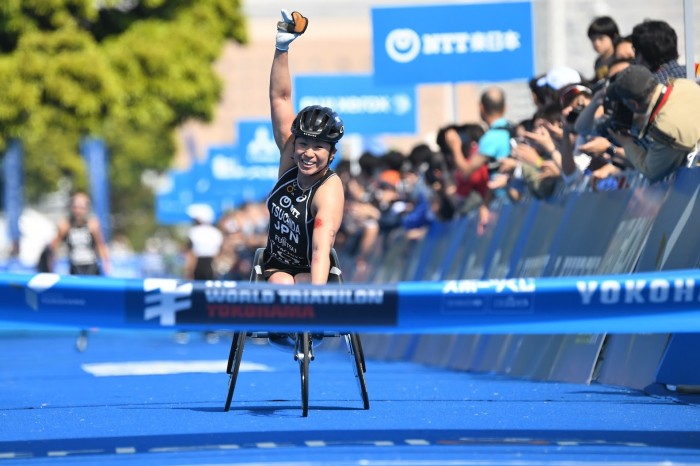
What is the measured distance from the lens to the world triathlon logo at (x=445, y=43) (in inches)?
761

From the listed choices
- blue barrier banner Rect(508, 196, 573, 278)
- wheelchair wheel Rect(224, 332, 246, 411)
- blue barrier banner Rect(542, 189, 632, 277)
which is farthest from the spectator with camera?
wheelchair wheel Rect(224, 332, 246, 411)

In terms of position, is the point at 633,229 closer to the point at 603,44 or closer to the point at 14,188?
the point at 603,44

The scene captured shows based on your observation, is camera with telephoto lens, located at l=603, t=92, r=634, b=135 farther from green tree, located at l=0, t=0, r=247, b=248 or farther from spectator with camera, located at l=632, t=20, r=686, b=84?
green tree, located at l=0, t=0, r=247, b=248

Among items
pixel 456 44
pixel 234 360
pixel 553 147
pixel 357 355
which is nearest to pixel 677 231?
pixel 357 355

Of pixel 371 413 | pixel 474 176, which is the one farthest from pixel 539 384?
pixel 474 176

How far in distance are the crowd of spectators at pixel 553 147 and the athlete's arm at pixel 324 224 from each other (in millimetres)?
1662

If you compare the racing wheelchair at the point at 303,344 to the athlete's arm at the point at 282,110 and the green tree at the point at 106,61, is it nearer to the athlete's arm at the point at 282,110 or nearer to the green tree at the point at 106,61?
the athlete's arm at the point at 282,110

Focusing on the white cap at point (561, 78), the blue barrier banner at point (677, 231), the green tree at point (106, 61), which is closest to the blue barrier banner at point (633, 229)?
the blue barrier banner at point (677, 231)

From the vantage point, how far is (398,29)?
20.2 m

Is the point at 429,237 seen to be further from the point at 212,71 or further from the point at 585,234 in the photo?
the point at 212,71

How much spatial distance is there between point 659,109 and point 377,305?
3.62 meters

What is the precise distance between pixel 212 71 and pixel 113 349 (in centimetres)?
1334

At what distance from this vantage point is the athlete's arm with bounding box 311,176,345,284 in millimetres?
9195

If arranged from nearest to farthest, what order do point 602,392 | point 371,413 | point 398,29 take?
point 371,413 → point 602,392 → point 398,29
